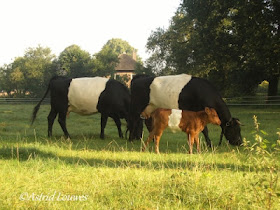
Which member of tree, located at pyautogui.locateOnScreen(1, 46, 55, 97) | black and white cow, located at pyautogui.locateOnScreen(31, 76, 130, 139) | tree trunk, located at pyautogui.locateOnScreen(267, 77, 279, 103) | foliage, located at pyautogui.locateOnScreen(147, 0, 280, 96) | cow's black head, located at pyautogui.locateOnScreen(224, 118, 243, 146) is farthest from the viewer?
tree, located at pyautogui.locateOnScreen(1, 46, 55, 97)

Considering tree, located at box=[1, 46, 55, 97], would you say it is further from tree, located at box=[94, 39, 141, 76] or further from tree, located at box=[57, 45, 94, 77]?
tree, located at box=[94, 39, 141, 76]

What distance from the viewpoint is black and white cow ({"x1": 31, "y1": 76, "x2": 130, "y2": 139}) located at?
12461 mm

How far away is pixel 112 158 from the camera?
7.41 metres

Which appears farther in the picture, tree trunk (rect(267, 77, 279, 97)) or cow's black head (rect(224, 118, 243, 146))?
tree trunk (rect(267, 77, 279, 97))

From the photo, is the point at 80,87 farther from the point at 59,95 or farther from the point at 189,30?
the point at 189,30

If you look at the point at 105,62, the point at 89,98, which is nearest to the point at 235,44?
the point at 89,98

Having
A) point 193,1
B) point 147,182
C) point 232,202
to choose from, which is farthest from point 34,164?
point 193,1

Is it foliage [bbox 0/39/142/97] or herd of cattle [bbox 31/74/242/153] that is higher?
foliage [bbox 0/39/142/97]

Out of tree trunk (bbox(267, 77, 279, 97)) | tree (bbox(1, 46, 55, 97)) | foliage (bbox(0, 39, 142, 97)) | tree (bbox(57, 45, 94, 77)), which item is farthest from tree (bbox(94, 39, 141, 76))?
tree trunk (bbox(267, 77, 279, 97))

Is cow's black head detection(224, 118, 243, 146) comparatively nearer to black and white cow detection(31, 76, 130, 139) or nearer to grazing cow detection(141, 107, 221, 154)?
grazing cow detection(141, 107, 221, 154)

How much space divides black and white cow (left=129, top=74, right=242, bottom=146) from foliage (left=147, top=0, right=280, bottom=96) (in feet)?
39.9

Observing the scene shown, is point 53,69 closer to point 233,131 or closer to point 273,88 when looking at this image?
point 273,88

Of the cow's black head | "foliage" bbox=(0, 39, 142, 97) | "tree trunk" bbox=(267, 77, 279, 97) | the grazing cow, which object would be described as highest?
"foliage" bbox=(0, 39, 142, 97)

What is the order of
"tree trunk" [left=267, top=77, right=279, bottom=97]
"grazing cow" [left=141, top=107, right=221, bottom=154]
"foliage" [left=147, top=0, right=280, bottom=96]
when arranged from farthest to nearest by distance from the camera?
"tree trunk" [left=267, top=77, right=279, bottom=97] → "foliage" [left=147, top=0, right=280, bottom=96] → "grazing cow" [left=141, top=107, right=221, bottom=154]
